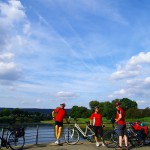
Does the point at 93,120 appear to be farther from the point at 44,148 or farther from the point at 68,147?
the point at 44,148

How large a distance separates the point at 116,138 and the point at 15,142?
4823mm

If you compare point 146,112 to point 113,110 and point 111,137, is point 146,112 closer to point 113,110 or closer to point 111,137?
point 113,110

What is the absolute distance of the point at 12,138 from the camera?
13.2m

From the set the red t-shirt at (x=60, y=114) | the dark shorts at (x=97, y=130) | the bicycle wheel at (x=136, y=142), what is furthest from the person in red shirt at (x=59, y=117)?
the bicycle wheel at (x=136, y=142)

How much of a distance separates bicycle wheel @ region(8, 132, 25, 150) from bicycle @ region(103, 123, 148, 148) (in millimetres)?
3859

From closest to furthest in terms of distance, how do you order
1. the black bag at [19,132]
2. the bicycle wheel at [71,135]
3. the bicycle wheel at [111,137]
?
1. the black bag at [19,132]
2. the bicycle wheel at [111,137]
3. the bicycle wheel at [71,135]

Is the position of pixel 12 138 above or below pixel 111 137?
below

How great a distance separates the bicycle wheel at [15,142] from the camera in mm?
13070

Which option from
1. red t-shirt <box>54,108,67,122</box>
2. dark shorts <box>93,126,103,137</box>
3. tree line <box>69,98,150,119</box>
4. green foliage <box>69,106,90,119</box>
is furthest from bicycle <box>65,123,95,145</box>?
green foliage <box>69,106,90,119</box>

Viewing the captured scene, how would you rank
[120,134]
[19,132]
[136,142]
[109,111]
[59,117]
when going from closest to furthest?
[19,132] < [120,134] < [59,117] < [136,142] < [109,111]

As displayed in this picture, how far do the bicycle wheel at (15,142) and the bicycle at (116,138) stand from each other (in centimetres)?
386

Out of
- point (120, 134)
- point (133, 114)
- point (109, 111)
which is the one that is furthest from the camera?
point (109, 111)

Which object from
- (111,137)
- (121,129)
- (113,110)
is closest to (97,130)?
A: (111,137)

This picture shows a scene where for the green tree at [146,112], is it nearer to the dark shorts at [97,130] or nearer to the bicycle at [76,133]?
the bicycle at [76,133]
